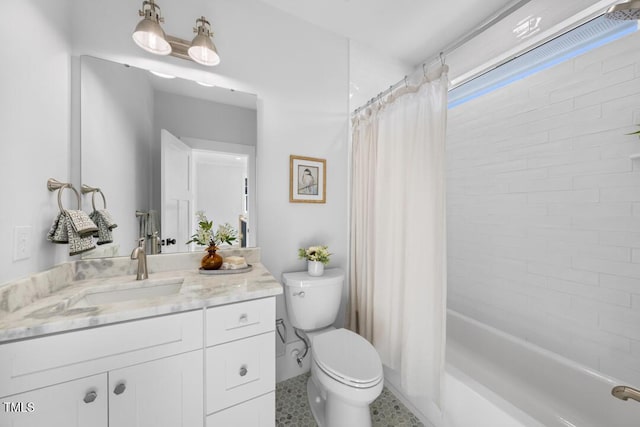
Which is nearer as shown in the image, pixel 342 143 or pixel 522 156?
pixel 522 156

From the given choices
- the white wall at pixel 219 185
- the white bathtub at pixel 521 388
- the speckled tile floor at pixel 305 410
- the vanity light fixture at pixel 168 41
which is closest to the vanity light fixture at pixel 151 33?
the vanity light fixture at pixel 168 41

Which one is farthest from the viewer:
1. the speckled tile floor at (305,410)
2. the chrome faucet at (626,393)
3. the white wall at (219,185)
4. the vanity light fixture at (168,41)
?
the white wall at (219,185)

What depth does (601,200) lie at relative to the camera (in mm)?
1377

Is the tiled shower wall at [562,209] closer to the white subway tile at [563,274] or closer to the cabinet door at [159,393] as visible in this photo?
the white subway tile at [563,274]

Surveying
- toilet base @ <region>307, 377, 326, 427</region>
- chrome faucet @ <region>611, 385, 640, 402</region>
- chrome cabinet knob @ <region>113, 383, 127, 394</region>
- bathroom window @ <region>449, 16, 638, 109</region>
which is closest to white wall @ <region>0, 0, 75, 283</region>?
chrome cabinet knob @ <region>113, 383, 127, 394</region>

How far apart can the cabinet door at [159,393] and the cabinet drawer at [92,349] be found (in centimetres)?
4

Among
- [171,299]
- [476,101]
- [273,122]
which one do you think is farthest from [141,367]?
[476,101]

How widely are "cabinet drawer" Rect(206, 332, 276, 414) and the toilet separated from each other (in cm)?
33

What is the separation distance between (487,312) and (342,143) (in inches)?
73.9

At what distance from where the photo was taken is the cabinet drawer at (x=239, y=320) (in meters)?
0.95

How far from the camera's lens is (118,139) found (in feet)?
4.18

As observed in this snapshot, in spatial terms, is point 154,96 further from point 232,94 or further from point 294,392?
point 294,392

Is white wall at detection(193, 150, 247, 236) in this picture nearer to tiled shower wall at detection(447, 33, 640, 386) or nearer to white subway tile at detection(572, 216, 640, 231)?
tiled shower wall at detection(447, 33, 640, 386)

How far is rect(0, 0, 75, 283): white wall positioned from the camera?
0.83 metres
